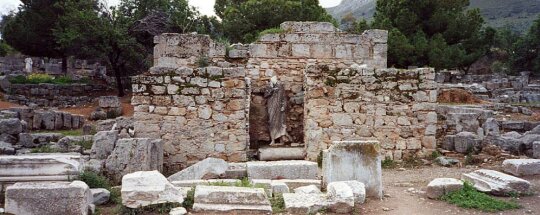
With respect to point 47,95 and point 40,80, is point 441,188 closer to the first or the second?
point 47,95

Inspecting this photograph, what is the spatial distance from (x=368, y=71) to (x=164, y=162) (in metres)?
4.69


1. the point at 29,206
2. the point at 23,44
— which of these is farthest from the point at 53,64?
the point at 29,206

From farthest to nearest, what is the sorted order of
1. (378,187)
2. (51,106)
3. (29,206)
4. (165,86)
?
(51,106) < (165,86) < (378,187) < (29,206)

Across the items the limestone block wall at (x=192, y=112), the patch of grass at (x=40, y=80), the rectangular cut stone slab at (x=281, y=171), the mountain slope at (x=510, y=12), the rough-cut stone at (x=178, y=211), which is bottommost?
the rough-cut stone at (x=178, y=211)

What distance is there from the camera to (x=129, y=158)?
838 centimetres

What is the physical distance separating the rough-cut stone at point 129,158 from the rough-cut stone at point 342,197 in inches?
141

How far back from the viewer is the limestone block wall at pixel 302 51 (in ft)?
44.3

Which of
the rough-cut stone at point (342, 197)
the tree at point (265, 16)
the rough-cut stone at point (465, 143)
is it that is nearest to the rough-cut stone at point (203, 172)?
the rough-cut stone at point (342, 197)

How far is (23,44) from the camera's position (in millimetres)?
37906

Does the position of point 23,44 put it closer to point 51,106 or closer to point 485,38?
point 51,106

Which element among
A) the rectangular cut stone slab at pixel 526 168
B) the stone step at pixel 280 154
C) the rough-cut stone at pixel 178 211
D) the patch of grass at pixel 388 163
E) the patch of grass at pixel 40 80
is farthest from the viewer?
the patch of grass at pixel 40 80

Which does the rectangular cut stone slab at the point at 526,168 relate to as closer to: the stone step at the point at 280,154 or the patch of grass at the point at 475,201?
the patch of grass at the point at 475,201

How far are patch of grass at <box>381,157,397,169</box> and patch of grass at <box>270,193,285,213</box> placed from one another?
4015mm

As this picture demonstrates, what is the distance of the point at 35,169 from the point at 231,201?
3.00 m
